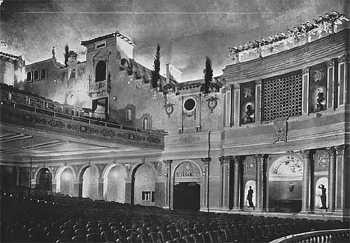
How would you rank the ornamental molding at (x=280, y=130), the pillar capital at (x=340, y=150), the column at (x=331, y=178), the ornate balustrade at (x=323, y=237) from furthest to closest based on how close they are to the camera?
1. the ornamental molding at (x=280, y=130)
2. the column at (x=331, y=178)
3. the pillar capital at (x=340, y=150)
4. the ornate balustrade at (x=323, y=237)

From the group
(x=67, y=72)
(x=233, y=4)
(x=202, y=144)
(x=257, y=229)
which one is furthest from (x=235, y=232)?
(x=67, y=72)

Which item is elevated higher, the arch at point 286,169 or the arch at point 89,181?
the arch at point 286,169

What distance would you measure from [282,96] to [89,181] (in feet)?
35.3

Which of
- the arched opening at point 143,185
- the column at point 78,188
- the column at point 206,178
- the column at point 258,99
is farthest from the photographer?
the column at point 78,188

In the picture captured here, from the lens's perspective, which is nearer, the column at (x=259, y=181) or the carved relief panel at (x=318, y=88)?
the carved relief panel at (x=318, y=88)

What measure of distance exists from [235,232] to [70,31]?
656 cm

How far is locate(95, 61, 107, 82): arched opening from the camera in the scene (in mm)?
19625

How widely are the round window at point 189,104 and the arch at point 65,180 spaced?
7.33 m

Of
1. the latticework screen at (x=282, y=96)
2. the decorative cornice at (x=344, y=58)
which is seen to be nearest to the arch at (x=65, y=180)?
the latticework screen at (x=282, y=96)

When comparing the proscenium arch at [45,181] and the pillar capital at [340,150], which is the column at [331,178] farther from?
the proscenium arch at [45,181]

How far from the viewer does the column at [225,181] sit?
16156mm

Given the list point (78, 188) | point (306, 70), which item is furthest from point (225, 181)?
point (78, 188)

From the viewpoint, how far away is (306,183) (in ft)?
46.1

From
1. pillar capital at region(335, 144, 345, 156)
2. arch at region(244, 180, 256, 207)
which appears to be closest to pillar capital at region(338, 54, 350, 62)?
pillar capital at region(335, 144, 345, 156)
